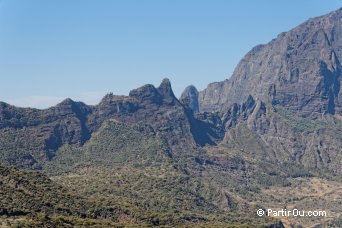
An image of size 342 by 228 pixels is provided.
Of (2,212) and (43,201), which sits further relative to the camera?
(43,201)

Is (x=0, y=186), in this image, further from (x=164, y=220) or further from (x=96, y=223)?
(x=164, y=220)

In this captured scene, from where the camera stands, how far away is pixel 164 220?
6890 inches

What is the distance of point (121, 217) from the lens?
566 feet

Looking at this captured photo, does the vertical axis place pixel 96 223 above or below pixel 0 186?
below

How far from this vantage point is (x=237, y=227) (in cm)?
17275

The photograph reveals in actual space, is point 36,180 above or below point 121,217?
above

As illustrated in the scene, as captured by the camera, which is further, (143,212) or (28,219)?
(143,212)

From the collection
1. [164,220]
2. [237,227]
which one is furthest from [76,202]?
[237,227]

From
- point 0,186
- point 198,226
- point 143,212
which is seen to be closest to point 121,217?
point 143,212

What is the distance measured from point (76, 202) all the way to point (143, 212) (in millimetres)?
18173

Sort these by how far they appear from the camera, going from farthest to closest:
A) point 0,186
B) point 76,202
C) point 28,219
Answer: point 76,202, point 0,186, point 28,219

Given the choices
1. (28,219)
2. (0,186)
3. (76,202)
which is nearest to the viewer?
(28,219)

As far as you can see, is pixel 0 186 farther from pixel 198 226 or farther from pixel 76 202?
pixel 198 226

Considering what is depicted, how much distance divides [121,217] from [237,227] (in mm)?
30639
